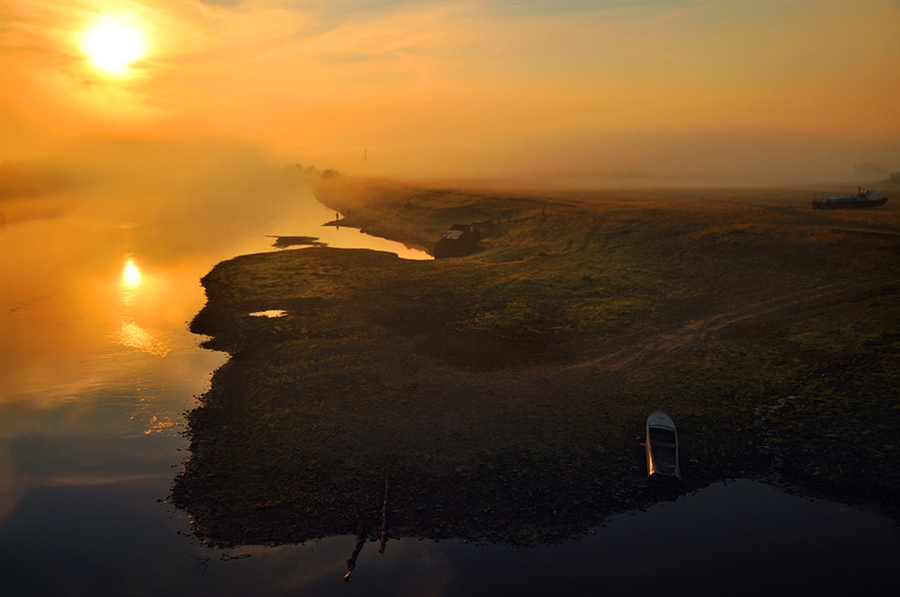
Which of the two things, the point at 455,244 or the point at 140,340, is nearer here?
the point at 140,340

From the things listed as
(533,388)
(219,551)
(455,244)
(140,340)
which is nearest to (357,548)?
(219,551)


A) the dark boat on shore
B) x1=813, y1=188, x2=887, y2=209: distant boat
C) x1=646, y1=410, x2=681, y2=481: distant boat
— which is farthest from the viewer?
x1=813, y1=188, x2=887, y2=209: distant boat

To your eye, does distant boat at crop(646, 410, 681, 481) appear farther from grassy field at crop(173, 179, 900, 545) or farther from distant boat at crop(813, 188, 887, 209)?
distant boat at crop(813, 188, 887, 209)

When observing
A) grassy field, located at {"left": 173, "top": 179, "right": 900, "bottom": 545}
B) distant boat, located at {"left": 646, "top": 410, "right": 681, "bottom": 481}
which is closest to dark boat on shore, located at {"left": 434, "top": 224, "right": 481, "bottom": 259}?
grassy field, located at {"left": 173, "top": 179, "right": 900, "bottom": 545}

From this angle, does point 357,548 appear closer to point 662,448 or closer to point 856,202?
point 662,448

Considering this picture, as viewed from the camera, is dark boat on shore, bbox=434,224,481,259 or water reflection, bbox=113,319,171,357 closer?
water reflection, bbox=113,319,171,357

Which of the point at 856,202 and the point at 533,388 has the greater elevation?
the point at 856,202

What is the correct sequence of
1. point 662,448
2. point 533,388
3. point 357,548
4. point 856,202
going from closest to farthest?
point 357,548 < point 662,448 < point 533,388 < point 856,202
